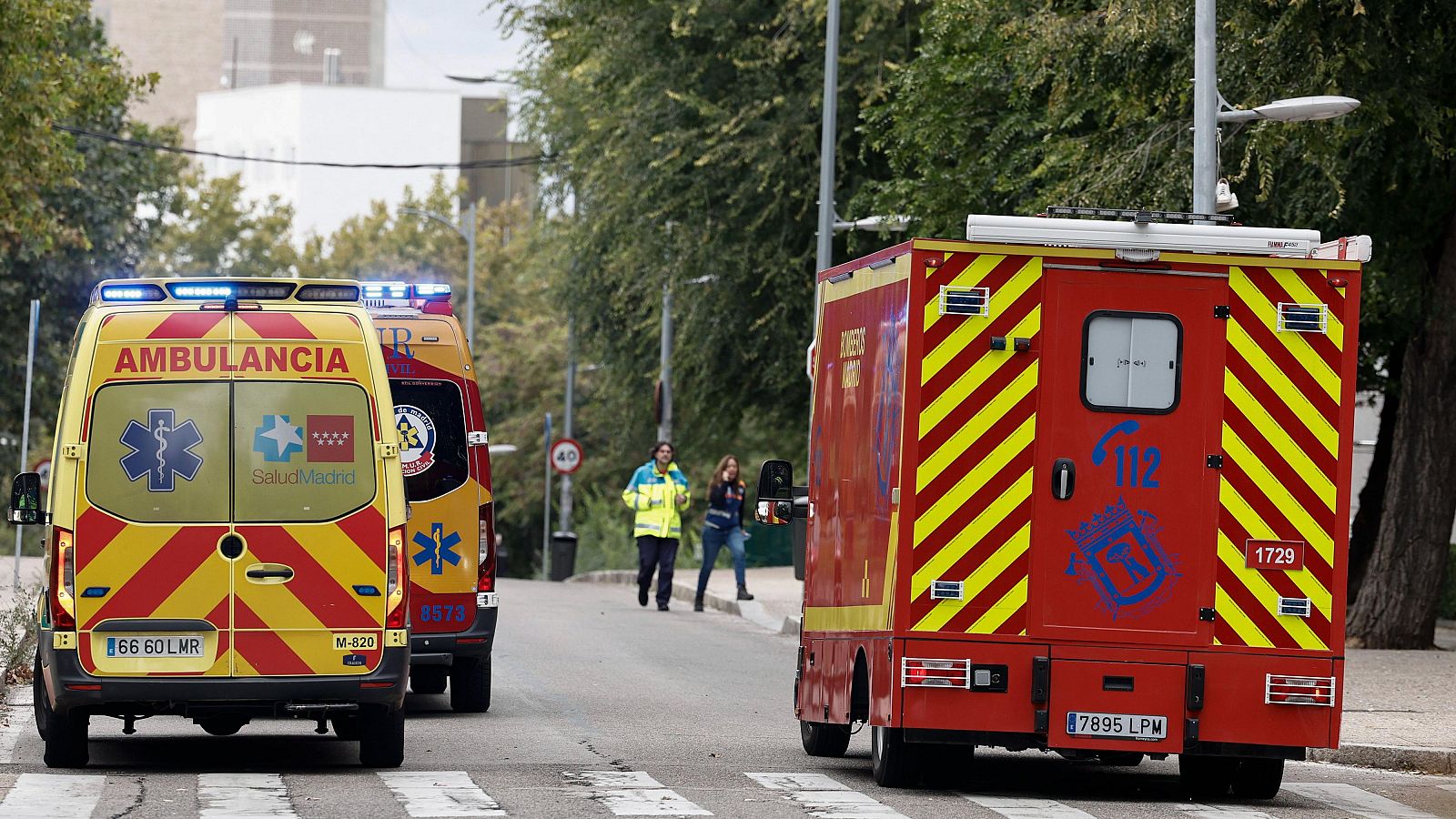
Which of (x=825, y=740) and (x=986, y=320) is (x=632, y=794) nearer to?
(x=825, y=740)

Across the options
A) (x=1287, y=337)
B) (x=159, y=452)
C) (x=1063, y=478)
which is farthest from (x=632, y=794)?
(x=1287, y=337)

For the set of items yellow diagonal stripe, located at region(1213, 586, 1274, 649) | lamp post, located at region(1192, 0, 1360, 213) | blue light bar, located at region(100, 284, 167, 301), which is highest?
lamp post, located at region(1192, 0, 1360, 213)

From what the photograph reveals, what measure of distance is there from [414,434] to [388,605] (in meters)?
3.24

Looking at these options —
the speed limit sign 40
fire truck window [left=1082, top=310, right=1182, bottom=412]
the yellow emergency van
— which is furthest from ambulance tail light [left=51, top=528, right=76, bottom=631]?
the speed limit sign 40

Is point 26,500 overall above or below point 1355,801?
above

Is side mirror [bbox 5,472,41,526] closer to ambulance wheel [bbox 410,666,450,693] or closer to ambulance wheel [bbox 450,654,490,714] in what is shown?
ambulance wheel [bbox 450,654,490,714]

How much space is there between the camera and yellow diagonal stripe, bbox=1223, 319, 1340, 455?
35.1 ft

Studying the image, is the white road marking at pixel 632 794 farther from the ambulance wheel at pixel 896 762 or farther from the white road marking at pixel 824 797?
the ambulance wheel at pixel 896 762

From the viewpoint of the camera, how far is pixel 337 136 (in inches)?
4171

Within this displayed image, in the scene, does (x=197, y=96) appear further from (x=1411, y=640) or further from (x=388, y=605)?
(x=388, y=605)

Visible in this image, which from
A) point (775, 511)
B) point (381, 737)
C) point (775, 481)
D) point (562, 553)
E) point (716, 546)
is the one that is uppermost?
point (775, 481)

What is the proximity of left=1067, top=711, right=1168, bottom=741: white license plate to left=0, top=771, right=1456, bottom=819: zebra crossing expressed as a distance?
33cm

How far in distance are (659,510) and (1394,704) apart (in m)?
11.5

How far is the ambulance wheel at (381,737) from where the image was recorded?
1124 cm
